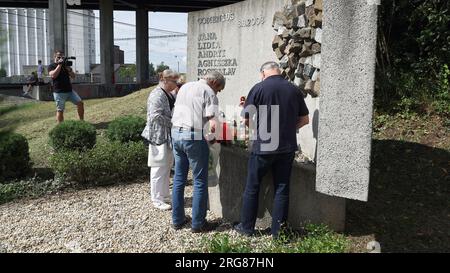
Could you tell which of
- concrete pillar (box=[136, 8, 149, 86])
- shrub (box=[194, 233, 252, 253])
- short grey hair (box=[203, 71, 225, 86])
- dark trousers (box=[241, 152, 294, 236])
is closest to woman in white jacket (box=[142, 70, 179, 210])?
short grey hair (box=[203, 71, 225, 86])

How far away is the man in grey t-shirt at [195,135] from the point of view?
4676 mm

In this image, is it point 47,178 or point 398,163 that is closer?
point 398,163

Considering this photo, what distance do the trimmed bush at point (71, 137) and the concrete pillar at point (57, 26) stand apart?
56.1 feet

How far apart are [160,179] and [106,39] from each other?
1076 inches

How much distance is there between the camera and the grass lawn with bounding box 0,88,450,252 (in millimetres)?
4293

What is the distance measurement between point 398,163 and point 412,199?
2.81 feet

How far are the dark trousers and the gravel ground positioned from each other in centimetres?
33

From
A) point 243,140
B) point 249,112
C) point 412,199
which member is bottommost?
point 412,199

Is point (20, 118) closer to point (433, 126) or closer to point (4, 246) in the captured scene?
point (4, 246)

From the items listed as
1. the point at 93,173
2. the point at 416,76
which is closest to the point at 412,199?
the point at 416,76

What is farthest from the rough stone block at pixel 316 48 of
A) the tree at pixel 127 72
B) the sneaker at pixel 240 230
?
the tree at pixel 127 72

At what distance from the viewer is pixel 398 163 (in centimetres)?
604

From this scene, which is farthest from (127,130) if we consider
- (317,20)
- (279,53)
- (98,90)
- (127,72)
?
(127,72)

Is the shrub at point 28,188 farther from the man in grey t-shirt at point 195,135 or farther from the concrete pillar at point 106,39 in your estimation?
the concrete pillar at point 106,39
